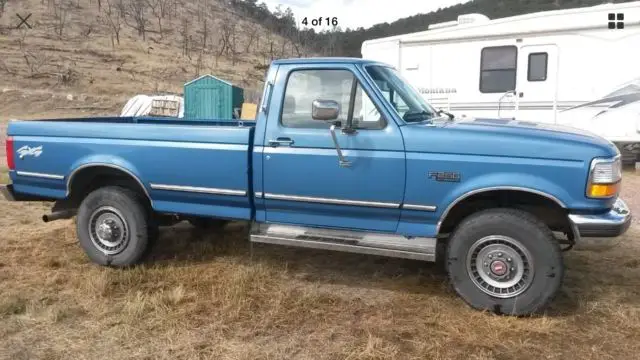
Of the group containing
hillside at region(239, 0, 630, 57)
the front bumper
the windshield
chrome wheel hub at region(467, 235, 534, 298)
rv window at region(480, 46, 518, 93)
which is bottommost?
chrome wheel hub at region(467, 235, 534, 298)

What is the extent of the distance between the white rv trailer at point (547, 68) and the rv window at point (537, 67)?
2cm

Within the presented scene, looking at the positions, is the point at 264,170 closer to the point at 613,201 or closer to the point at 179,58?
the point at 613,201

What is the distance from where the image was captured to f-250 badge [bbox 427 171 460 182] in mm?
4141

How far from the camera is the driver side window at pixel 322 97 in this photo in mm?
4469

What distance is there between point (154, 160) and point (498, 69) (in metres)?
8.01

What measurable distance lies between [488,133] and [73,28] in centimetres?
4744

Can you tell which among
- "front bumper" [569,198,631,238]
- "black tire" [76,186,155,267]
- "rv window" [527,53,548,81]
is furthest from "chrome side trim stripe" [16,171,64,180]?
"rv window" [527,53,548,81]

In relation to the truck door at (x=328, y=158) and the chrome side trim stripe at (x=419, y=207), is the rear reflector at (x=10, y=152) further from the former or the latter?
the chrome side trim stripe at (x=419, y=207)

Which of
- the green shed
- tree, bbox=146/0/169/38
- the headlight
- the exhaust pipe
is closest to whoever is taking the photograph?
the headlight

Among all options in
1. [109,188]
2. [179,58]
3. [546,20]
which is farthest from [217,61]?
[109,188]

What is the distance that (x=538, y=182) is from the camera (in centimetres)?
395

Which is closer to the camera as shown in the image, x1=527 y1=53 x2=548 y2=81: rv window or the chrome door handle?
the chrome door handle

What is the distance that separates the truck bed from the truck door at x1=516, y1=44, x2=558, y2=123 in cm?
749

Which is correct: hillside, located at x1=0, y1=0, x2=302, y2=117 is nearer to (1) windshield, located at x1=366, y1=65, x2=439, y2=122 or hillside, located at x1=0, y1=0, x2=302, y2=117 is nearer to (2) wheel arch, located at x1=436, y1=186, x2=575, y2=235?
(1) windshield, located at x1=366, y1=65, x2=439, y2=122
